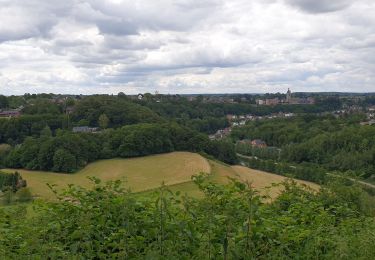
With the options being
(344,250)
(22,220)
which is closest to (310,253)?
(344,250)

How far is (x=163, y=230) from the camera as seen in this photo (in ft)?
16.1

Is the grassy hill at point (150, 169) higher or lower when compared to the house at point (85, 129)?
lower

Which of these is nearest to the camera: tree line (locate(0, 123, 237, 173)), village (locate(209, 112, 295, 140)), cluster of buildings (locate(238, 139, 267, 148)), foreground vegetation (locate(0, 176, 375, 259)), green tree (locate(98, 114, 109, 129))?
foreground vegetation (locate(0, 176, 375, 259))

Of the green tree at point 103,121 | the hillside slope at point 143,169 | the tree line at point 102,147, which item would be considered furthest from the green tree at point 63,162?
the green tree at point 103,121

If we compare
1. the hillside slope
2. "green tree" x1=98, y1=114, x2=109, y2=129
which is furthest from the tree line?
"green tree" x1=98, y1=114, x2=109, y2=129

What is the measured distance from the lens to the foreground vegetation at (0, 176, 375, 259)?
15.1 ft

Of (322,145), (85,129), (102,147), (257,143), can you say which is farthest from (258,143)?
(102,147)

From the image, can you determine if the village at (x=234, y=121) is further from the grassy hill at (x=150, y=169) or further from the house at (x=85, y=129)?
the grassy hill at (x=150, y=169)

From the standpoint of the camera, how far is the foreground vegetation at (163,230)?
4.61 metres

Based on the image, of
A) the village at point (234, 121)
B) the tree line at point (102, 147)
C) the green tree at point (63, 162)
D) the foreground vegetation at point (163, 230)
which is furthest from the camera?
the village at point (234, 121)

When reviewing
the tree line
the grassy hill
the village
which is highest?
the tree line

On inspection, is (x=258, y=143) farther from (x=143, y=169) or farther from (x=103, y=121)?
(x=143, y=169)

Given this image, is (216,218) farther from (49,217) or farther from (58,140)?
(58,140)

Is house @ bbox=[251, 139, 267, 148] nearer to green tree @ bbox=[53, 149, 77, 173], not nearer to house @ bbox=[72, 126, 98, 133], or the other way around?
house @ bbox=[72, 126, 98, 133]
